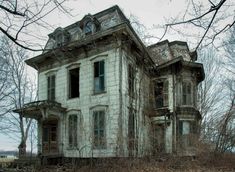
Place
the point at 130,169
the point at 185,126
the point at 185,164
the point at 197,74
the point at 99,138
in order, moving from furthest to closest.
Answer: the point at 197,74, the point at 185,126, the point at 99,138, the point at 185,164, the point at 130,169

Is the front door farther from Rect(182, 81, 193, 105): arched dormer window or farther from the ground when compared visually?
Rect(182, 81, 193, 105): arched dormer window

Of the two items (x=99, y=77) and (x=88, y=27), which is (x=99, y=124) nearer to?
(x=99, y=77)

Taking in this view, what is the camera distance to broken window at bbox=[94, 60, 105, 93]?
2033 cm

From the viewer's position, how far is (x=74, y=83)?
75.7 ft

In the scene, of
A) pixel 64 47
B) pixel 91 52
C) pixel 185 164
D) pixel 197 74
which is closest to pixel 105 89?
pixel 91 52

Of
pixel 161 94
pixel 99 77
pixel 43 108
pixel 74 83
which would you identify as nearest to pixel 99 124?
pixel 99 77

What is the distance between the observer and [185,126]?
2478 centimetres

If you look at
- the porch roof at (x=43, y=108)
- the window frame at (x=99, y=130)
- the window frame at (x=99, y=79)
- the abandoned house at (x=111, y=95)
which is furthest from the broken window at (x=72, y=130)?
the window frame at (x=99, y=79)

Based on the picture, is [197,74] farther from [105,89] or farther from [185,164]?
[185,164]

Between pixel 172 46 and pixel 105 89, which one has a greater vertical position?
pixel 172 46

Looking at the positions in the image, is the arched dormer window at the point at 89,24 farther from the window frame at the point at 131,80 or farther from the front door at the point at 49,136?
the front door at the point at 49,136

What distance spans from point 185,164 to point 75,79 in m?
10.5

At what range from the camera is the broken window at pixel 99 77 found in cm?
2033

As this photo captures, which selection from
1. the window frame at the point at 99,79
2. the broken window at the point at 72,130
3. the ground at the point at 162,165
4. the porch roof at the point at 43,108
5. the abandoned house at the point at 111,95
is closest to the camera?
the ground at the point at 162,165
